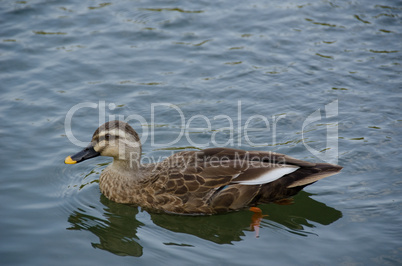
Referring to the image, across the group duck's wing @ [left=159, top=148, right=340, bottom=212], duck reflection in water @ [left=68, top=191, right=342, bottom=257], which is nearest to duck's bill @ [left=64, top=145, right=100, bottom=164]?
duck reflection in water @ [left=68, top=191, right=342, bottom=257]

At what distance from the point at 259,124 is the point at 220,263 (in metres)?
3.52

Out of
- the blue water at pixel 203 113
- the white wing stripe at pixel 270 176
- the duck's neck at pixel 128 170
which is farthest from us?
the duck's neck at pixel 128 170

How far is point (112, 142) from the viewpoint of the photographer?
7.66 m

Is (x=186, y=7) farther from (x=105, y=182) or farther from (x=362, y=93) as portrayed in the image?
(x=105, y=182)

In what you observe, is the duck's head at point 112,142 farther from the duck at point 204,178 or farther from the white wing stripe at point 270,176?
the white wing stripe at point 270,176

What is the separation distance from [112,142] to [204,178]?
1.45m

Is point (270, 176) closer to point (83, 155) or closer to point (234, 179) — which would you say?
point (234, 179)

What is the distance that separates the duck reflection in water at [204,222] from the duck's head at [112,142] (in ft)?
2.54

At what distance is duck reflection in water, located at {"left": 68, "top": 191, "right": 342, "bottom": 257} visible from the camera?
7004 millimetres

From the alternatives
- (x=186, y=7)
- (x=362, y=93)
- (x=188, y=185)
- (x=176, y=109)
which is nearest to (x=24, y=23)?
(x=186, y=7)

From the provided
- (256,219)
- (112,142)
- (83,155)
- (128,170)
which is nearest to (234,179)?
(256,219)

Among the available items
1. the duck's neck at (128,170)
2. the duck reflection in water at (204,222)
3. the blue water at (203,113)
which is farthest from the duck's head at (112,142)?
the duck reflection in water at (204,222)

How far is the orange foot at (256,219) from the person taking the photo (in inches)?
283

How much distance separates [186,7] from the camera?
1279 cm
